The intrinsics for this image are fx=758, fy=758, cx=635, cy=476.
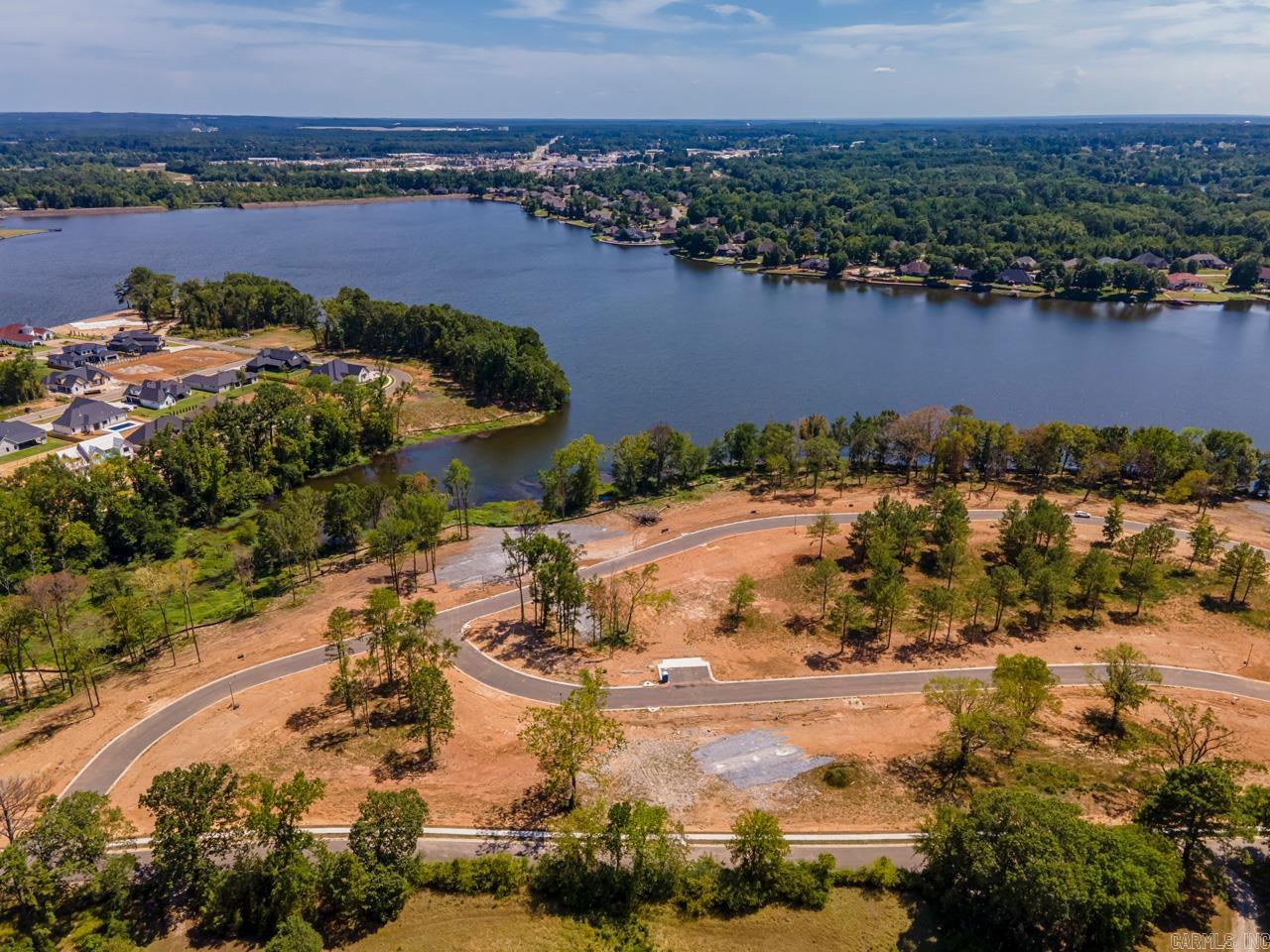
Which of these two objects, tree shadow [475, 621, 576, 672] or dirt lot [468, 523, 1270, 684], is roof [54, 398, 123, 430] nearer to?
dirt lot [468, 523, 1270, 684]

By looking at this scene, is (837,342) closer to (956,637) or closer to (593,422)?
(593,422)

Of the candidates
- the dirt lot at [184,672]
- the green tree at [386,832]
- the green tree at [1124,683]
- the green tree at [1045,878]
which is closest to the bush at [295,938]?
the green tree at [386,832]

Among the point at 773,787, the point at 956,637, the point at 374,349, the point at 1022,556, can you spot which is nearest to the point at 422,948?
the point at 773,787

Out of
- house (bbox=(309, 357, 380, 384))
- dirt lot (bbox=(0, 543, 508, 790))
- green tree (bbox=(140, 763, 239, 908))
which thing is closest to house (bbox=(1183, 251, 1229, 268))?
house (bbox=(309, 357, 380, 384))

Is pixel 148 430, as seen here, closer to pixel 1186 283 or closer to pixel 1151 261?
pixel 1186 283

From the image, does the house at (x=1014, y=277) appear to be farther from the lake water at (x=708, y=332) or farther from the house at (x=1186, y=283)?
the house at (x=1186, y=283)
